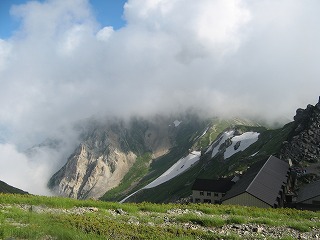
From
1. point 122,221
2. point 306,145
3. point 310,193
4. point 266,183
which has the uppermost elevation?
point 306,145

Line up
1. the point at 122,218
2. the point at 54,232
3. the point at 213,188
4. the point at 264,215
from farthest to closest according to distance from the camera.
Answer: the point at 213,188 < the point at 264,215 < the point at 122,218 < the point at 54,232

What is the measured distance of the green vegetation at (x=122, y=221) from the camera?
62.0ft

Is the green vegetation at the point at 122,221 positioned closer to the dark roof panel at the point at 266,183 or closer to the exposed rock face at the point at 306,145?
the dark roof panel at the point at 266,183

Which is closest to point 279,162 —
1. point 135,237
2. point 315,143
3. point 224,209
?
point 315,143

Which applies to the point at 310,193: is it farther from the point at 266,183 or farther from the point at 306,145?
the point at 306,145

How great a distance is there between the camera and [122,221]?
25.5 meters

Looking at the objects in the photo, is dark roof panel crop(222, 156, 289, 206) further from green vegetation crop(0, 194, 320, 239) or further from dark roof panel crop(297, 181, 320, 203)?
green vegetation crop(0, 194, 320, 239)

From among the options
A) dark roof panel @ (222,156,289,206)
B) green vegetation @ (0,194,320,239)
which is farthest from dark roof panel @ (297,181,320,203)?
green vegetation @ (0,194,320,239)

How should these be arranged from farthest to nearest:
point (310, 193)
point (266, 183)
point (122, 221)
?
point (266, 183)
point (310, 193)
point (122, 221)

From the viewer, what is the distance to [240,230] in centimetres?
2495

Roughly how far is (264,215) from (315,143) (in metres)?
103

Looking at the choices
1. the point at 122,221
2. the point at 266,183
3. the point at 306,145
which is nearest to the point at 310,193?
the point at 266,183

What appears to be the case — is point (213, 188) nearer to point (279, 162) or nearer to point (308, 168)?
point (279, 162)

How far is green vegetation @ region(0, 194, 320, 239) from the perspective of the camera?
1889 centimetres
